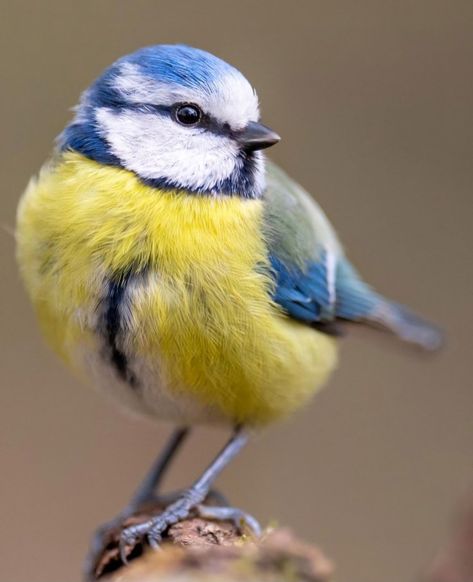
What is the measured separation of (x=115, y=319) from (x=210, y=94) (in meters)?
0.32

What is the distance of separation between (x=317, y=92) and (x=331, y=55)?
0.33 ft

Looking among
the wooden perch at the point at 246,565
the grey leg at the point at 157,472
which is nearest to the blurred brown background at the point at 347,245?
the grey leg at the point at 157,472

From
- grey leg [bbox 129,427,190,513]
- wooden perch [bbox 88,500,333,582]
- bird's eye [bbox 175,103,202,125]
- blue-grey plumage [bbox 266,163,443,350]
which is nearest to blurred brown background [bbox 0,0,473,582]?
grey leg [bbox 129,427,190,513]

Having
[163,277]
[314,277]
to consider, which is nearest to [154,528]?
[163,277]

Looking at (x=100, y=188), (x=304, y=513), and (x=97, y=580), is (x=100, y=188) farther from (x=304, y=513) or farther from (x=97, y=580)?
(x=304, y=513)

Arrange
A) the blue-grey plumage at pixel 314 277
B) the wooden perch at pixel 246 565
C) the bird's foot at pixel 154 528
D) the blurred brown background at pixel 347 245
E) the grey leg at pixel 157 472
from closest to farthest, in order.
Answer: the wooden perch at pixel 246 565 < the bird's foot at pixel 154 528 < the blue-grey plumage at pixel 314 277 < the grey leg at pixel 157 472 < the blurred brown background at pixel 347 245

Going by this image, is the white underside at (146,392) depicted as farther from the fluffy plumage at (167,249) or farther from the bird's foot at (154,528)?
the bird's foot at (154,528)

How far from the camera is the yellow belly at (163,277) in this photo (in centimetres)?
124

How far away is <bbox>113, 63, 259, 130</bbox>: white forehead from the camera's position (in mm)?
1296

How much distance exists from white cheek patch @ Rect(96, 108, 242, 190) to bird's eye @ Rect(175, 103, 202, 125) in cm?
1

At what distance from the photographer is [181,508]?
1.30 meters

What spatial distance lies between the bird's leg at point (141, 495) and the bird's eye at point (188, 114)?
54cm

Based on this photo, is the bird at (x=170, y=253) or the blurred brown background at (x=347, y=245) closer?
the bird at (x=170, y=253)

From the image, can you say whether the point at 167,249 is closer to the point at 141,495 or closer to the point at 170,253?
the point at 170,253
